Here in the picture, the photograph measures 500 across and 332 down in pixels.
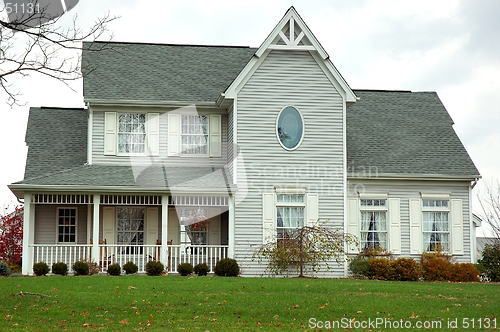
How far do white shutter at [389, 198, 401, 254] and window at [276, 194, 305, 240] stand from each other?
355cm

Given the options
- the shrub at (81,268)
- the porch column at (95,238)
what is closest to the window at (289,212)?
the porch column at (95,238)

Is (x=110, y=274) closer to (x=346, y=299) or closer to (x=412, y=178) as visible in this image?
(x=346, y=299)

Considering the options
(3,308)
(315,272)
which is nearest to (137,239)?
(315,272)

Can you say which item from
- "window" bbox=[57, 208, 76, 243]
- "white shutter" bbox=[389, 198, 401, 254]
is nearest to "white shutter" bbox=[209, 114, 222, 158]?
"window" bbox=[57, 208, 76, 243]

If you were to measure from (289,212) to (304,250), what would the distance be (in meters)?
1.79

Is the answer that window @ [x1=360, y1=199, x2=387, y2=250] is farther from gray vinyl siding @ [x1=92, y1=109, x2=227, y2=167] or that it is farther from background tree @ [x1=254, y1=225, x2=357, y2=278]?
gray vinyl siding @ [x1=92, y1=109, x2=227, y2=167]

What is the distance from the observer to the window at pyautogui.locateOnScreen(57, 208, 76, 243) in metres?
22.9

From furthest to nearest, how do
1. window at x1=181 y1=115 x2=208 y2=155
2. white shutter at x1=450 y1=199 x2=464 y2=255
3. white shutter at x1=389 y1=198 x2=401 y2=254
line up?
1. window at x1=181 y1=115 x2=208 y2=155
2. white shutter at x1=450 y1=199 x2=464 y2=255
3. white shutter at x1=389 y1=198 x2=401 y2=254

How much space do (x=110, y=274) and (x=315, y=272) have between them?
693 centimetres

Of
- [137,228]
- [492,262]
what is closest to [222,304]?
[137,228]

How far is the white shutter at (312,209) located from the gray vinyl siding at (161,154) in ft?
12.1

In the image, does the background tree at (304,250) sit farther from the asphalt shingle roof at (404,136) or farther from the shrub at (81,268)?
the shrub at (81,268)

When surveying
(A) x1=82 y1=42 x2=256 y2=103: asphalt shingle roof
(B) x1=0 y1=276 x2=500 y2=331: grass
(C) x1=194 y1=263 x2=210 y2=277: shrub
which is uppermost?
(A) x1=82 y1=42 x2=256 y2=103: asphalt shingle roof

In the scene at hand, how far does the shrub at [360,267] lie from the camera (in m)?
21.4
